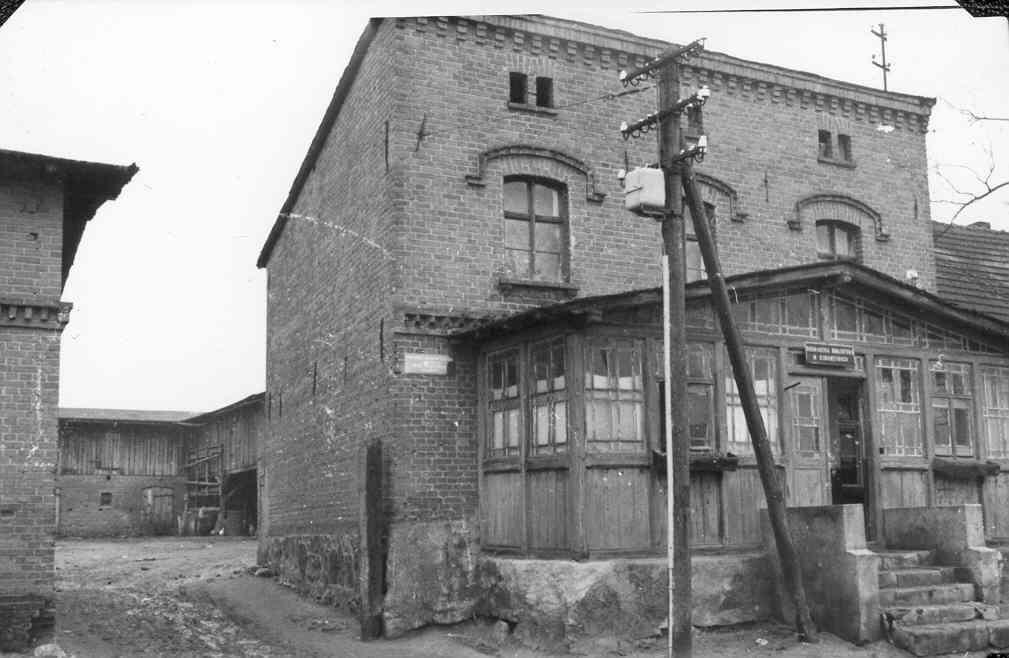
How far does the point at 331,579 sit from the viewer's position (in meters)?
16.5

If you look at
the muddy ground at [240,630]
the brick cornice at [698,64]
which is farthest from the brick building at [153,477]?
the brick cornice at [698,64]

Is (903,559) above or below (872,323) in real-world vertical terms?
below

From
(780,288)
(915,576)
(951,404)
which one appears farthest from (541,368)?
(951,404)

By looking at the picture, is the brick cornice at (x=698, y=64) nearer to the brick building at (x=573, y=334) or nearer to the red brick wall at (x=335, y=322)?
the brick building at (x=573, y=334)

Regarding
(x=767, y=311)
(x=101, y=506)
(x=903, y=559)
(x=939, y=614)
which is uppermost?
(x=767, y=311)

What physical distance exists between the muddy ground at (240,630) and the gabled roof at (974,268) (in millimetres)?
9872

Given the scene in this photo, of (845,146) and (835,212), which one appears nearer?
(835,212)

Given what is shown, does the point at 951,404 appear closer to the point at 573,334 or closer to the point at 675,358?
the point at 573,334

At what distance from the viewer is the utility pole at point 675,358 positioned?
1015 cm

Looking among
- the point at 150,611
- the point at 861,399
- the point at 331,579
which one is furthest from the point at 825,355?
the point at 150,611

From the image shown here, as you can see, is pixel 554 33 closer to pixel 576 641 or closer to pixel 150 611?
pixel 576 641

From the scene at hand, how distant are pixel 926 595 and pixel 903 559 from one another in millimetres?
786

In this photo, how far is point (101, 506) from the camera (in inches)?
1613

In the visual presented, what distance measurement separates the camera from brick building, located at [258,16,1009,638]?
12.7 m
